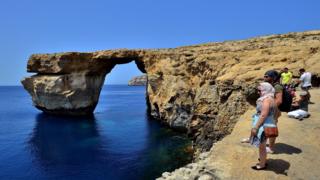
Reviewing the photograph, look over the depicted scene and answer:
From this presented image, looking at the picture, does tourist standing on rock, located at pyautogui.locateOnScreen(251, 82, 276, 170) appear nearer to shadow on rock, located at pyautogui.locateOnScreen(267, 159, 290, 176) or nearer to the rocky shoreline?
shadow on rock, located at pyautogui.locateOnScreen(267, 159, 290, 176)

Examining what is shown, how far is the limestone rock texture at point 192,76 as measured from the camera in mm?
20984

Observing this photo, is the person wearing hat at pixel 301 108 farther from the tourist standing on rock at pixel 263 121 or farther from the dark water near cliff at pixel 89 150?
the dark water near cliff at pixel 89 150

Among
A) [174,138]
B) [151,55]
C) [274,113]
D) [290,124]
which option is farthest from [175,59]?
[274,113]

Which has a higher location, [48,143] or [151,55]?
[151,55]

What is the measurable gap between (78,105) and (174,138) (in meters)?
23.4

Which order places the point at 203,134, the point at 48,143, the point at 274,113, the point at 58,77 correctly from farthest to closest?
1. the point at 58,77
2. the point at 48,143
3. the point at 203,134
4. the point at 274,113

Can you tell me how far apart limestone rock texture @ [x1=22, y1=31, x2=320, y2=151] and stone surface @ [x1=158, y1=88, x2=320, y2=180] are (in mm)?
6338

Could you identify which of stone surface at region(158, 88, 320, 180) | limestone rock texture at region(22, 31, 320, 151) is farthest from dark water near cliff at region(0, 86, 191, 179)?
stone surface at region(158, 88, 320, 180)

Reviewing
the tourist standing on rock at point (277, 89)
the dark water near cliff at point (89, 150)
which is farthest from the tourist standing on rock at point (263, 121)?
the dark water near cliff at point (89, 150)

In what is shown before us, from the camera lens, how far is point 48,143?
35.3 metres

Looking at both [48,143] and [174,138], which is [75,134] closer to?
[48,143]

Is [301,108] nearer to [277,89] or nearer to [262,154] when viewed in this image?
[277,89]

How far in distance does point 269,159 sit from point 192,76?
1087 inches

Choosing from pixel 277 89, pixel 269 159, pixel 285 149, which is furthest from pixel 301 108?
pixel 269 159
